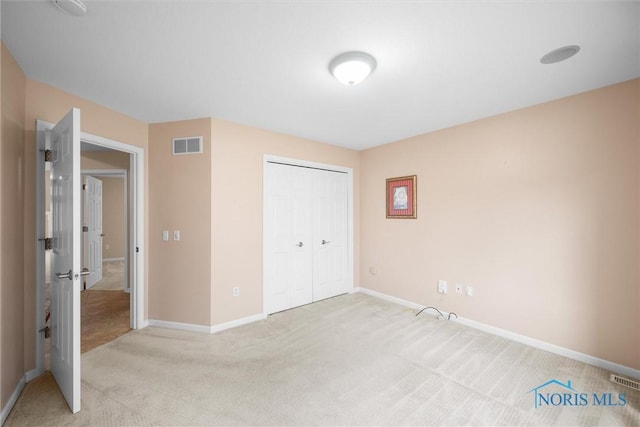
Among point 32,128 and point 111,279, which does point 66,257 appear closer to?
point 32,128

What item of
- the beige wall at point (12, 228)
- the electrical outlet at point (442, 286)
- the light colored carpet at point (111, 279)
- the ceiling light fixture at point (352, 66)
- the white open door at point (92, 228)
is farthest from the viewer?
the light colored carpet at point (111, 279)

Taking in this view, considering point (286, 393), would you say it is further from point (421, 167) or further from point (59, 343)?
point (421, 167)

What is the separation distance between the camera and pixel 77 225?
172cm

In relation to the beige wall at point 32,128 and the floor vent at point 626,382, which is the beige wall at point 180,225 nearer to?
the beige wall at point 32,128

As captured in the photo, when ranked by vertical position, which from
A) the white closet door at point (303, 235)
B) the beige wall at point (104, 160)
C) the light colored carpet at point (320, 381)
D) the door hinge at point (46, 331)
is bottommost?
the light colored carpet at point (320, 381)

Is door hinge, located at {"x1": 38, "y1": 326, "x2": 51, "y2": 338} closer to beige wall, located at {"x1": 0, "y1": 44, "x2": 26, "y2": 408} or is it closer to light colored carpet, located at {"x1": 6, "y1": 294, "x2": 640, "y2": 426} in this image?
beige wall, located at {"x1": 0, "y1": 44, "x2": 26, "y2": 408}

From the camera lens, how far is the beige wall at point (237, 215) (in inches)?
117

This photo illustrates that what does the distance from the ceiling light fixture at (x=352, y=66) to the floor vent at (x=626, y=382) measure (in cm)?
305

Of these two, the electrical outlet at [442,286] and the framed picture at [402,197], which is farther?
the framed picture at [402,197]

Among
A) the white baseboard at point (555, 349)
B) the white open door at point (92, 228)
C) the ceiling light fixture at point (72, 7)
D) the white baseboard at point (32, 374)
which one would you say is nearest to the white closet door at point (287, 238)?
the white baseboard at point (555, 349)

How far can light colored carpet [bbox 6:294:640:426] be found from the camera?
1.71 m

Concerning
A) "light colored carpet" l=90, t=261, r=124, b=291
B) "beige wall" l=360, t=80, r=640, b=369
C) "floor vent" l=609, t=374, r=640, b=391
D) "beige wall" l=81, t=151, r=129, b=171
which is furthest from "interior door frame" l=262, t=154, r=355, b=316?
"light colored carpet" l=90, t=261, r=124, b=291

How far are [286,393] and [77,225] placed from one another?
1845 millimetres

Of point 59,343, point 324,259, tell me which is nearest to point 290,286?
point 324,259
